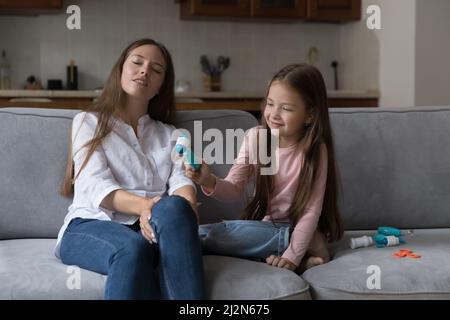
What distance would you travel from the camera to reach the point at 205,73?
4.88 m

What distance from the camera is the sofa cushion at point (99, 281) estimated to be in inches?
65.5

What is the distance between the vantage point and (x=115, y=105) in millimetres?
2152

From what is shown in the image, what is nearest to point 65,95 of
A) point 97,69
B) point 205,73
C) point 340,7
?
point 97,69

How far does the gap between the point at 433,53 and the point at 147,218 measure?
291 centimetres

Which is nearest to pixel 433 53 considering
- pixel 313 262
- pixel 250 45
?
pixel 250 45

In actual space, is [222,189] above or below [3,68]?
below

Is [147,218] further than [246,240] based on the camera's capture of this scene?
No

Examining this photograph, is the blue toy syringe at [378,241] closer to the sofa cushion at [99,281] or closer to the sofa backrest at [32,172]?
the sofa cushion at [99,281]

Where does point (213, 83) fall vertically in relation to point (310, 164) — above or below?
above

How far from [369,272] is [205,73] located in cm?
325

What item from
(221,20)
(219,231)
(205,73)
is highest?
(221,20)

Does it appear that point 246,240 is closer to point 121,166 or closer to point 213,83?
point 121,166

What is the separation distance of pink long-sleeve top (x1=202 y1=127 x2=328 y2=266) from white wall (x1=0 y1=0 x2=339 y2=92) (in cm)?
282
